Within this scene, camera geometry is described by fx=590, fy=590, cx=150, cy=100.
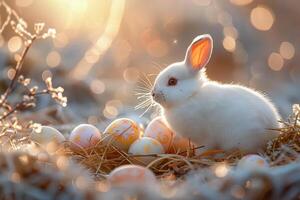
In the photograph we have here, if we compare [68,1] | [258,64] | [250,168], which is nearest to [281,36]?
[258,64]

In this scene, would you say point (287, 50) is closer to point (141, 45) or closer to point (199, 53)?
point (141, 45)

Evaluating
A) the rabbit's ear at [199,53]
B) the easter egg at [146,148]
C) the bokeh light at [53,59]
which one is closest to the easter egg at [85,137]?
the easter egg at [146,148]

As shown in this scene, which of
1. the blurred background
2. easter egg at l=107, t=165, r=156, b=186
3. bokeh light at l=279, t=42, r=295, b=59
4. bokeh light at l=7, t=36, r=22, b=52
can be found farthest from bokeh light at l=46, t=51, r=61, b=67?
easter egg at l=107, t=165, r=156, b=186

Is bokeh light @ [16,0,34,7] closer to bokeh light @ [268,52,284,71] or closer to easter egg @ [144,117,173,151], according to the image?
bokeh light @ [268,52,284,71]

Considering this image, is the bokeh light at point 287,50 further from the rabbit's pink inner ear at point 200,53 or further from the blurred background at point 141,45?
the rabbit's pink inner ear at point 200,53

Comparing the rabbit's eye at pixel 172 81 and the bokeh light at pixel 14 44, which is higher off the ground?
the bokeh light at pixel 14 44

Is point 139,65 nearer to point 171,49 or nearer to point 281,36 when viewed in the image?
point 171,49

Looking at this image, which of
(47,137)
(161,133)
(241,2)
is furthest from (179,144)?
(241,2)
